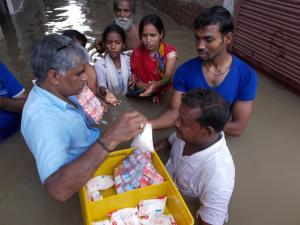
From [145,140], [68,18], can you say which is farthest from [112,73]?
[68,18]

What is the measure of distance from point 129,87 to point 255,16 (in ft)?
7.66

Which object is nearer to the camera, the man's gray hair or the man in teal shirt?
the man in teal shirt

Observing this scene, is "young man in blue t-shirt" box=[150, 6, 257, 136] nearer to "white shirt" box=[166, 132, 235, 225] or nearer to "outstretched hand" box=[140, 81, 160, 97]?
"outstretched hand" box=[140, 81, 160, 97]

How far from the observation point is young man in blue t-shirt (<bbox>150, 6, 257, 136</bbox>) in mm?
2096

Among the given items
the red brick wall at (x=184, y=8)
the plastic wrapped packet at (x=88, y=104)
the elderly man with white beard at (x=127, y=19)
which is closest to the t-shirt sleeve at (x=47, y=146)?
the plastic wrapped packet at (x=88, y=104)

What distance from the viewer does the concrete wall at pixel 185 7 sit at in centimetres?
515

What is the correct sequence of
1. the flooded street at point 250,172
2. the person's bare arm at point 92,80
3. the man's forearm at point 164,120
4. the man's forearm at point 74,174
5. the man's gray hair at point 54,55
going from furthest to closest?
the person's bare arm at point 92,80 → the man's forearm at point 164,120 → the flooded street at point 250,172 → the man's gray hair at point 54,55 → the man's forearm at point 74,174

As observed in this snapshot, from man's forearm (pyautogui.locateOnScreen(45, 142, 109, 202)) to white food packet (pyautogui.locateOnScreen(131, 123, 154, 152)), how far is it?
0.38 meters

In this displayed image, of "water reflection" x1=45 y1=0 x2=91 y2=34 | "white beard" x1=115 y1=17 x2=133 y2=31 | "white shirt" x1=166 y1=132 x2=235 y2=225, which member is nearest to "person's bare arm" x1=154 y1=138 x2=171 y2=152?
"white shirt" x1=166 y1=132 x2=235 y2=225

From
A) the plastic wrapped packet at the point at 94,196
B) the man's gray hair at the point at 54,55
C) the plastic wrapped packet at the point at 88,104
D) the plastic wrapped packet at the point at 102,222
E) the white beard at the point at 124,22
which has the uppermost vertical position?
the man's gray hair at the point at 54,55

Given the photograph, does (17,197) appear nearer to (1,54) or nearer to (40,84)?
(40,84)

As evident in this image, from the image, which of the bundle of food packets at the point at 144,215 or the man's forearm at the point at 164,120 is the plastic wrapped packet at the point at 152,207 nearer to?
the bundle of food packets at the point at 144,215

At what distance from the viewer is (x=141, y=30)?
3.03m

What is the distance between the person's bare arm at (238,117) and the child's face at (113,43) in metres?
1.51
